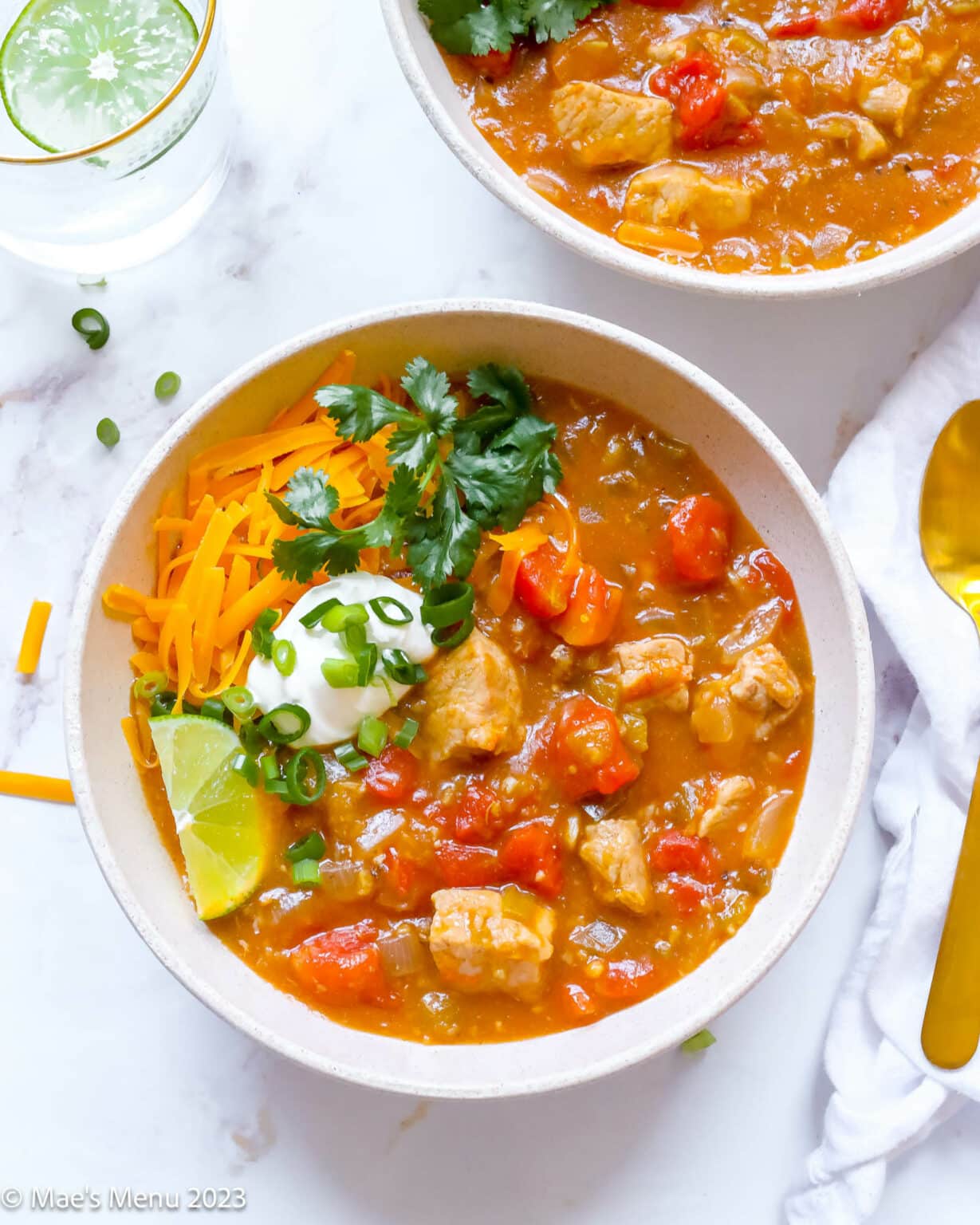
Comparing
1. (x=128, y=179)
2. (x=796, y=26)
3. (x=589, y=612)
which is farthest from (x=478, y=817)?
(x=796, y=26)

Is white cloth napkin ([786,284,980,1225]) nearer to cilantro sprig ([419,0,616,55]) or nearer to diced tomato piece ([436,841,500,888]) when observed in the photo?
diced tomato piece ([436,841,500,888])

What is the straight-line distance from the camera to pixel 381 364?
10.1 ft

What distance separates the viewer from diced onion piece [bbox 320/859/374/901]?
9.63ft

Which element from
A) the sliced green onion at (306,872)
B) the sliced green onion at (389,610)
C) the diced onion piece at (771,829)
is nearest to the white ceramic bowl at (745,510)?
the diced onion piece at (771,829)

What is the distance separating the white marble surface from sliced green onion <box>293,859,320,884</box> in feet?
2.28

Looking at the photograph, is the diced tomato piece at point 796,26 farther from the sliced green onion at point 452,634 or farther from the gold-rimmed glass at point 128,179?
the sliced green onion at point 452,634

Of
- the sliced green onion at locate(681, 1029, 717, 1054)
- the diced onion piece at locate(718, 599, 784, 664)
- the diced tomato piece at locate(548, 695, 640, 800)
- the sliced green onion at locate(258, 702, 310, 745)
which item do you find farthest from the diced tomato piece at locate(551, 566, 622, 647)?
the sliced green onion at locate(681, 1029, 717, 1054)

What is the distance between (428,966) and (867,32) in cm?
254

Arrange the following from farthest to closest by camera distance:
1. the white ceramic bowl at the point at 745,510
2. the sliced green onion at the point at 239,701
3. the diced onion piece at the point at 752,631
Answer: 1. the diced onion piece at the point at 752,631
2. the sliced green onion at the point at 239,701
3. the white ceramic bowl at the point at 745,510

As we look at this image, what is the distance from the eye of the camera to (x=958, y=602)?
3359 mm

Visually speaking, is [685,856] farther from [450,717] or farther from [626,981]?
[450,717]

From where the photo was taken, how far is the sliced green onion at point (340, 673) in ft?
9.41

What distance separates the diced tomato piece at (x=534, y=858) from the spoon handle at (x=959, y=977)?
104 cm

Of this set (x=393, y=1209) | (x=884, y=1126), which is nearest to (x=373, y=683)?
(x=393, y=1209)
